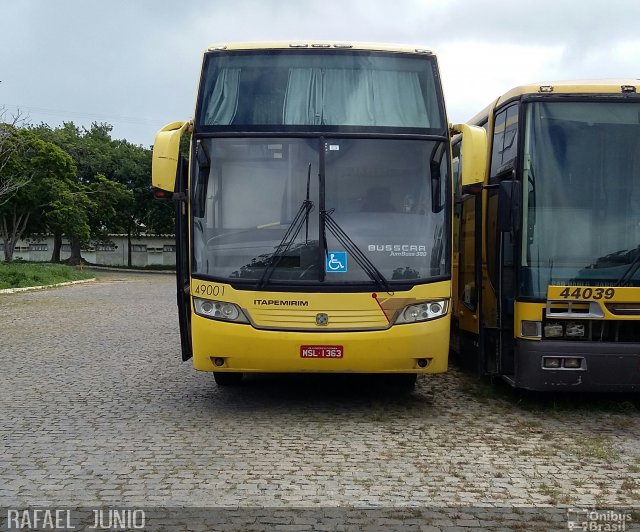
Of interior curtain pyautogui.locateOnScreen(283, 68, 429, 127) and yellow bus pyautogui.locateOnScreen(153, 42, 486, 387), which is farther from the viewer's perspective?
interior curtain pyautogui.locateOnScreen(283, 68, 429, 127)

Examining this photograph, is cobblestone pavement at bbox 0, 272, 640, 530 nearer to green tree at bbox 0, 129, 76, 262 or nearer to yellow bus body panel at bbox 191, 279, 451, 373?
yellow bus body panel at bbox 191, 279, 451, 373

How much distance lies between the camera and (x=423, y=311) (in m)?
7.05

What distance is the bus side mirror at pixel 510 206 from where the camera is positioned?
703 cm

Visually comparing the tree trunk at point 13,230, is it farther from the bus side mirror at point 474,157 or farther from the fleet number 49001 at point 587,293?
the fleet number 49001 at point 587,293

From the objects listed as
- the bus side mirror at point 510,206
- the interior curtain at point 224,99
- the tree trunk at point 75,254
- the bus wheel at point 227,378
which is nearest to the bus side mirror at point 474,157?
the bus side mirror at point 510,206

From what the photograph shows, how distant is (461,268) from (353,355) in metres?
2.94

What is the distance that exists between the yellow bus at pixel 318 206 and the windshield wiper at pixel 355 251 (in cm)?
1

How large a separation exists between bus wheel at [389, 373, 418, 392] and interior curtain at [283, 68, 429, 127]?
279 cm

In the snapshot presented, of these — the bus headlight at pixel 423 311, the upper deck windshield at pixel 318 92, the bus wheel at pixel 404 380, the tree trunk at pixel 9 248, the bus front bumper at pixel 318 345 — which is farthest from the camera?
the tree trunk at pixel 9 248

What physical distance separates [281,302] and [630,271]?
3335mm

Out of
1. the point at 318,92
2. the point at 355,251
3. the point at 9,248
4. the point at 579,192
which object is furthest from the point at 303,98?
the point at 9,248

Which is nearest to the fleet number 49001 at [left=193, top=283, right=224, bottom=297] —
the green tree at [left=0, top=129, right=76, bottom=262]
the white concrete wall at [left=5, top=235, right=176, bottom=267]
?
the green tree at [left=0, top=129, right=76, bottom=262]

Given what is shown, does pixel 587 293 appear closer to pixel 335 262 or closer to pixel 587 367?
pixel 587 367

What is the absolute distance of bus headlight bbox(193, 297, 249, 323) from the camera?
22.8ft
